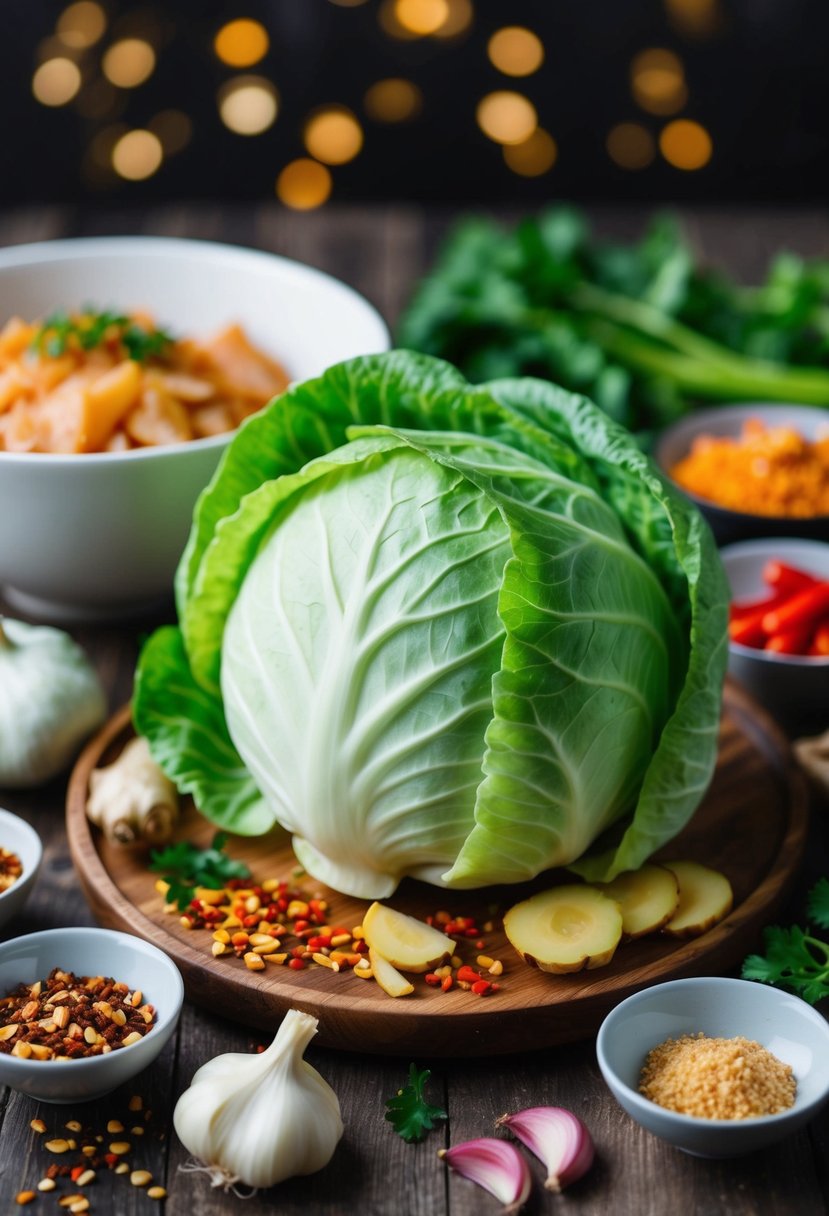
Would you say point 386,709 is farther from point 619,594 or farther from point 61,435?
point 61,435

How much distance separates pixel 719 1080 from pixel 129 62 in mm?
5807

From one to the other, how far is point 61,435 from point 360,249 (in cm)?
301

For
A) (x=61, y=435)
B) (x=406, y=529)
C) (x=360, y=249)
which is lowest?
(x=360, y=249)

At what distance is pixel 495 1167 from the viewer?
2.35 meters

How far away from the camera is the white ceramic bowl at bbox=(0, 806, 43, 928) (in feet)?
9.19

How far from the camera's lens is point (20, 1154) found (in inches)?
94.8

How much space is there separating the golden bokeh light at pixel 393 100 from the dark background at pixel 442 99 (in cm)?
3

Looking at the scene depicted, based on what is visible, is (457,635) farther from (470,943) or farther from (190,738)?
(190,738)

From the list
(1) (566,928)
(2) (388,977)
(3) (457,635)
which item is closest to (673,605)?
(3) (457,635)

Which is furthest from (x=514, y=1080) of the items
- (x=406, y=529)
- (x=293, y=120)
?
(x=293, y=120)

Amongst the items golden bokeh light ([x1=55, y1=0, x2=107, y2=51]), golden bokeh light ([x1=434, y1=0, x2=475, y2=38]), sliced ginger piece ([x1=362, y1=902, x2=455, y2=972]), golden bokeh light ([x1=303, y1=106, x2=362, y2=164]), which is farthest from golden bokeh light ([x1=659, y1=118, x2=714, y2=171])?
sliced ginger piece ([x1=362, y1=902, x2=455, y2=972])

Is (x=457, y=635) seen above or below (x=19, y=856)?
above

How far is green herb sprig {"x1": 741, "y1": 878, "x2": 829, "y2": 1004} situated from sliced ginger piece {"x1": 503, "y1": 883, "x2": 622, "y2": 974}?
28 cm

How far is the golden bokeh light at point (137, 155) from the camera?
6.90 metres
